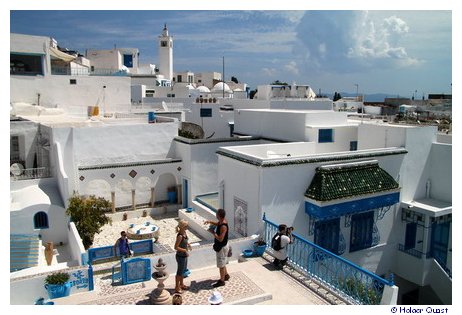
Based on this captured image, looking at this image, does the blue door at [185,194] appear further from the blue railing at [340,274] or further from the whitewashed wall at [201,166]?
the blue railing at [340,274]

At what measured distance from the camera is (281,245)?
8.68 meters

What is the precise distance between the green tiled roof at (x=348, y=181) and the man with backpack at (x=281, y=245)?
2.31 m

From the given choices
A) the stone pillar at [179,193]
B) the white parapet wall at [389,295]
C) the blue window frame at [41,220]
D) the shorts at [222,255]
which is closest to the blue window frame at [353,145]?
the stone pillar at [179,193]

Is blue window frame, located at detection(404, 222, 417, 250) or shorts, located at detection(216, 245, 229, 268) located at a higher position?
shorts, located at detection(216, 245, 229, 268)

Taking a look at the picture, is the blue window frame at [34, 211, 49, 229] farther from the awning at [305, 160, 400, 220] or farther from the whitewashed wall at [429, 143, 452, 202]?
the whitewashed wall at [429, 143, 452, 202]

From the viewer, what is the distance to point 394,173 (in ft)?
42.7

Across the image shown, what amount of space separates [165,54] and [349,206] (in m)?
40.8

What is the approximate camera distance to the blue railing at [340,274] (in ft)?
25.1

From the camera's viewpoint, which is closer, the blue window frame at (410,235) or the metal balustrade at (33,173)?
the blue window frame at (410,235)

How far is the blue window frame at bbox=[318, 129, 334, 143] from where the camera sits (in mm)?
14984

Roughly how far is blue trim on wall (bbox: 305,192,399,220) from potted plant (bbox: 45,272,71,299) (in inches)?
250

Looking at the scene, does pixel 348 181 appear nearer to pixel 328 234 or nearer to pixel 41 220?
pixel 328 234

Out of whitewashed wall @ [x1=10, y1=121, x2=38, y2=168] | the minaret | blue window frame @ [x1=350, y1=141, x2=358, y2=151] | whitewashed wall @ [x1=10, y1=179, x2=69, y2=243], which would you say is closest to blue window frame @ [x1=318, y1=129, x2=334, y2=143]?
blue window frame @ [x1=350, y1=141, x2=358, y2=151]

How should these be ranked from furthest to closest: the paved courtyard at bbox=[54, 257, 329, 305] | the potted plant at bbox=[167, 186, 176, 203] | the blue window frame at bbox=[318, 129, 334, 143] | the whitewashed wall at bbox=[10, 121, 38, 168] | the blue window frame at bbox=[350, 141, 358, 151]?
the potted plant at bbox=[167, 186, 176, 203]
the blue window frame at bbox=[350, 141, 358, 151]
the whitewashed wall at bbox=[10, 121, 38, 168]
the blue window frame at bbox=[318, 129, 334, 143]
the paved courtyard at bbox=[54, 257, 329, 305]
